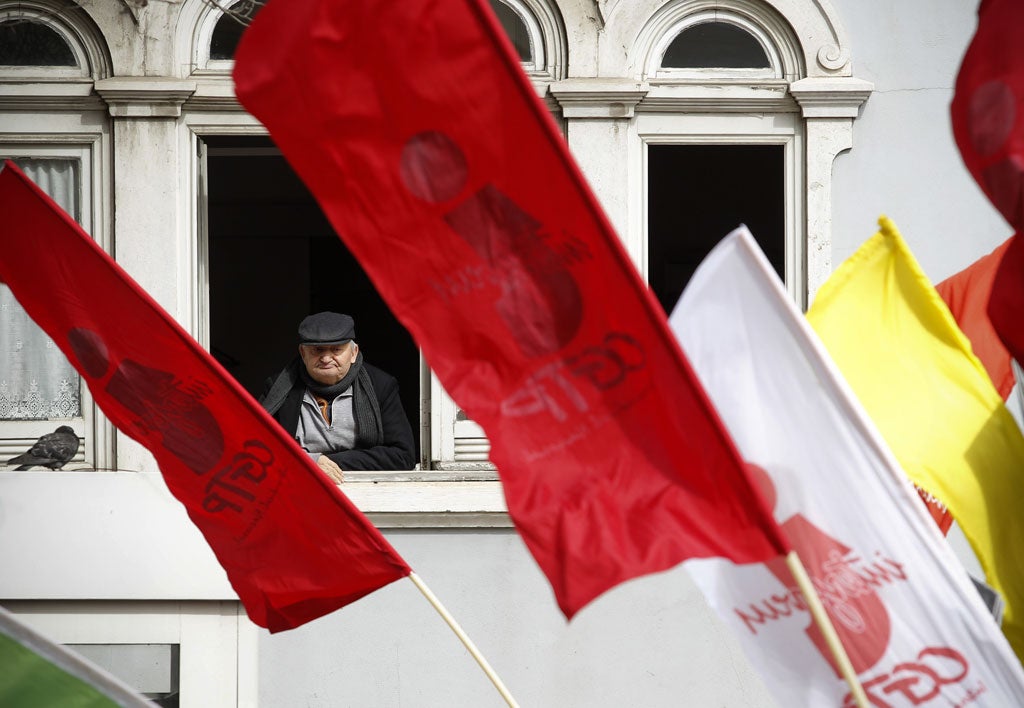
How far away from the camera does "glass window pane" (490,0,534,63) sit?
23.6 feet

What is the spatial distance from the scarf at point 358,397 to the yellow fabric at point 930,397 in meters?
2.60

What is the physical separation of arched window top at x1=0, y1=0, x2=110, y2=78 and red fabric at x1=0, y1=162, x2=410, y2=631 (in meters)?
2.16

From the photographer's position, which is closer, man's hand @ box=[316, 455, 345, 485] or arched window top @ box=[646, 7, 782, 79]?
man's hand @ box=[316, 455, 345, 485]

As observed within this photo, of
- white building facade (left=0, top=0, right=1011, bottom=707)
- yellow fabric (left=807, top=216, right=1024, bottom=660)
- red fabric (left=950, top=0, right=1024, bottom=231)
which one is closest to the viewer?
red fabric (left=950, top=0, right=1024, bottom=231)

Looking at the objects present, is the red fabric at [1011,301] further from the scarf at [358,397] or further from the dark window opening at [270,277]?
the dark window opening at [270,277]

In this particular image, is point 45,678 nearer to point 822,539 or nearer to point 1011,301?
point 822,539

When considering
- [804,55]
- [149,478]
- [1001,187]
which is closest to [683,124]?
[804,55]

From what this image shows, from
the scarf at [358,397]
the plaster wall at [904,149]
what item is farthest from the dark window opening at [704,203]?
the scarf at [358,397]

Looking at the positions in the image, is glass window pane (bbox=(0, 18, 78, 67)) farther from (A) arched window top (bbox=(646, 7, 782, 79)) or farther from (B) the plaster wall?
(B) the plaster wall

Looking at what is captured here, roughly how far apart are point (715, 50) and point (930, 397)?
3.19m

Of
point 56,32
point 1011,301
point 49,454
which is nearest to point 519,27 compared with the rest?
point 56,32

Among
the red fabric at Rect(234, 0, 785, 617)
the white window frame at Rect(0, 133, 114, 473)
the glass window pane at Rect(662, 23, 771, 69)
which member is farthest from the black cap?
the red fabric at Rect(234, 0, 785, 617)

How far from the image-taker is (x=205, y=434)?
503 cm

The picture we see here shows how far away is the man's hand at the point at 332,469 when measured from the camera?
6559 mm
